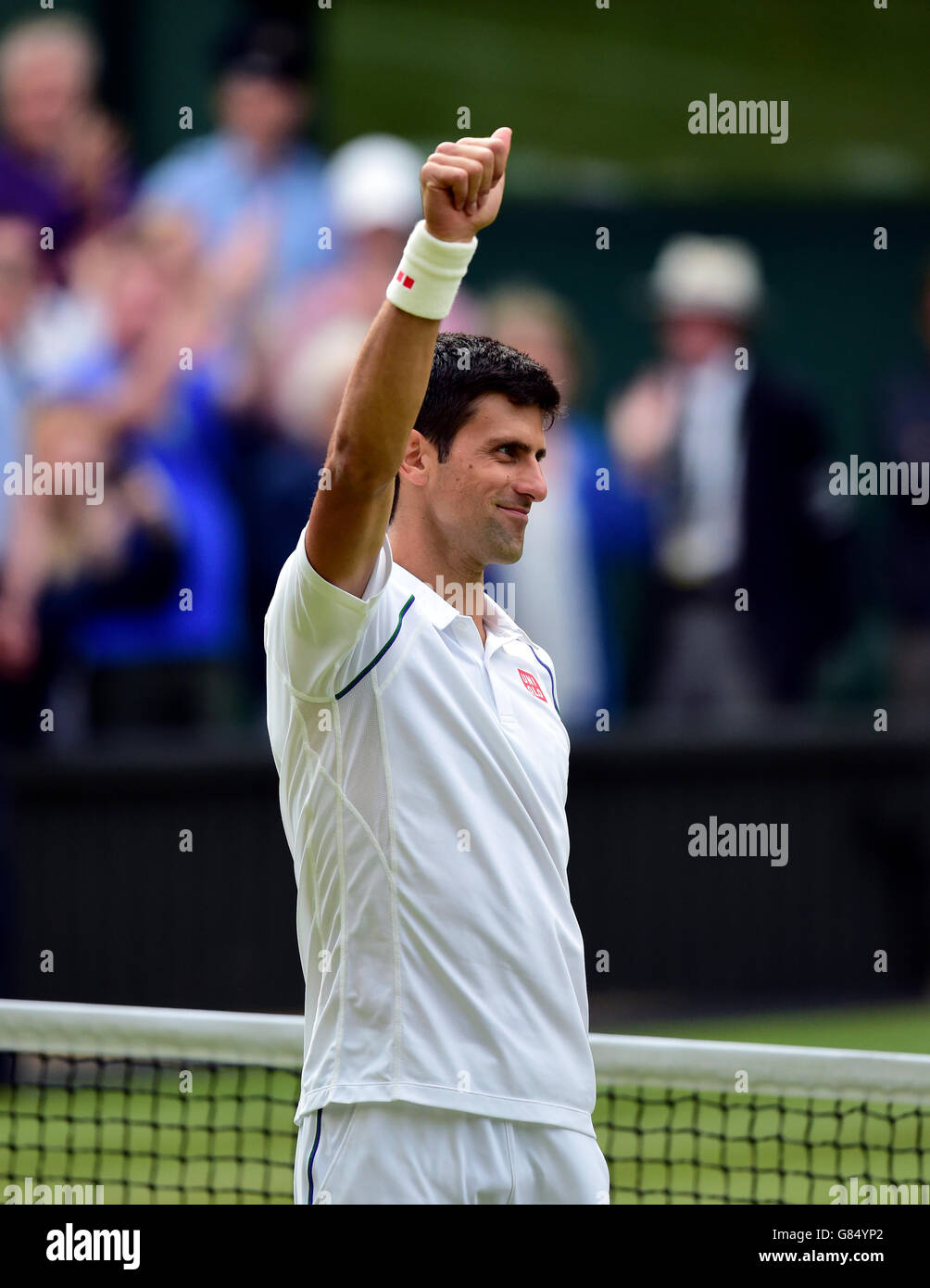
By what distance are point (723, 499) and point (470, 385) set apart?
7.12 m

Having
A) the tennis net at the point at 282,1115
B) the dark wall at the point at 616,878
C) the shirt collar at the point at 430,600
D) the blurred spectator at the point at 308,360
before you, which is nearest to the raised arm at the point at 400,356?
the shirt collar at the point at 430,600

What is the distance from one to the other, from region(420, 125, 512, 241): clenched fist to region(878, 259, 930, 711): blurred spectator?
7910mm

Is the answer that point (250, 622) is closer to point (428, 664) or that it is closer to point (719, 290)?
point (719, 290)

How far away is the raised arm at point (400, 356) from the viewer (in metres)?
3.53

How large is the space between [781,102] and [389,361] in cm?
1459

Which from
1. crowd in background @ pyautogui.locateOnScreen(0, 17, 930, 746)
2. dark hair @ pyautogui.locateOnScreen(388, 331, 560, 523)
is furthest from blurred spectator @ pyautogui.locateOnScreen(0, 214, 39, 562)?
dark hair @ pyautogui.locateOnScreen(388, 331, 560, 523)

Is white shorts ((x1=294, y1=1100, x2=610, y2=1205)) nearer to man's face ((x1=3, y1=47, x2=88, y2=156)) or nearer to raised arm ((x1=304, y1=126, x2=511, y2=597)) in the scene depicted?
raised arm ((x1=304, y1=126, x2=511, y2=597))

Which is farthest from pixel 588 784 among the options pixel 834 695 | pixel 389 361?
pixel 389 361

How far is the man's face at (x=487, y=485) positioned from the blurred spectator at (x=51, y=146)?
6276 millimetres

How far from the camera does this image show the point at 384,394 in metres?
3.53

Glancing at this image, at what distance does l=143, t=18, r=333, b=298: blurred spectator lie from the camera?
1059cm

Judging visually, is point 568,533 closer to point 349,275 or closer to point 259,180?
point 349,275

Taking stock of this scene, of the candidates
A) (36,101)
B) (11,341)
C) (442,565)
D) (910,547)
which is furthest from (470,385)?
(910,547)

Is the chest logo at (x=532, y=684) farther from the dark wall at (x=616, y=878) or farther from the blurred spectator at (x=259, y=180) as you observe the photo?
the blurred spectator at (x=259, y=180)
